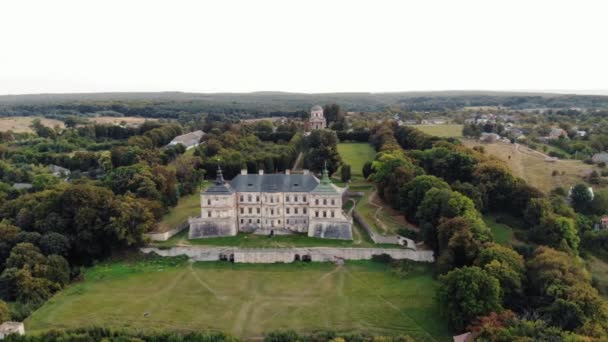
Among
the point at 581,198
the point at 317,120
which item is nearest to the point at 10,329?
the point at 581,198

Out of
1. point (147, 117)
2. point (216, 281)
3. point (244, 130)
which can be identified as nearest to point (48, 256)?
point (216, 281)

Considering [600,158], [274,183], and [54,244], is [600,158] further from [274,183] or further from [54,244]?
[54,244]

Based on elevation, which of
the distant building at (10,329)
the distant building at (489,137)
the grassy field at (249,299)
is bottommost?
the grassy field at (249,299)

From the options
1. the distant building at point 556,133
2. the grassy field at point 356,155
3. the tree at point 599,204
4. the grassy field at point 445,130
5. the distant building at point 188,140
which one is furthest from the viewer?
the grassy field at point 445,130

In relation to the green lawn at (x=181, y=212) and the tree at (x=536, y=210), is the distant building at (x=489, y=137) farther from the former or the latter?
the green lawn at (x=181, y=212)

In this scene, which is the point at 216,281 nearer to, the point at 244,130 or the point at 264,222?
the point at 264,222

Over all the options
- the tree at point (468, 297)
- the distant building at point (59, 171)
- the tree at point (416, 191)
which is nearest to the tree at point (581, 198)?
the tree at point (416, 191)

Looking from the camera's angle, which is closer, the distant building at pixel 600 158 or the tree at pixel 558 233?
the tree at pixel 558 233
